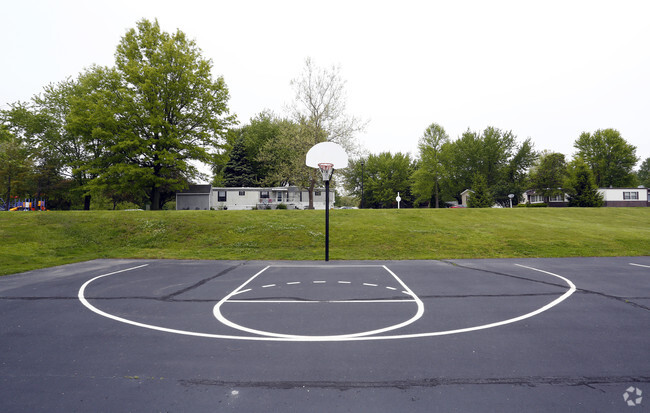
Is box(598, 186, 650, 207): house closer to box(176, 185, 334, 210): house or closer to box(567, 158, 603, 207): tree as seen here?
box(567, 158, 603, 207): tree

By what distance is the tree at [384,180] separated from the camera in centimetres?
6744

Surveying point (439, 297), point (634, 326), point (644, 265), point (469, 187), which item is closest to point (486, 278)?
point (439, 297)

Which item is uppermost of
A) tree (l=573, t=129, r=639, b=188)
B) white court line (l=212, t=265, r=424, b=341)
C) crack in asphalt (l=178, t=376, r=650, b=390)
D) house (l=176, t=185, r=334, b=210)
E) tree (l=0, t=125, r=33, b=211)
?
tree (l=573, t=129, r=639, b=188)

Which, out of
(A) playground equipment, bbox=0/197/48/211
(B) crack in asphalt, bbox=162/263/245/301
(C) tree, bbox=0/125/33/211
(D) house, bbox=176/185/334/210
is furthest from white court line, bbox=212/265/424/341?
(A) playground equipment, bbox=0/197/48/211

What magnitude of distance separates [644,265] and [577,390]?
1168 centimetres

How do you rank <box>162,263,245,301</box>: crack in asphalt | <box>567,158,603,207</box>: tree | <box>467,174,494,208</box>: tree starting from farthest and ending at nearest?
<box>467,174,494,208</box>: tree → <box>567,158,603,207</box>: tree → <box>162,263,245,301</box>: crack in asphalt

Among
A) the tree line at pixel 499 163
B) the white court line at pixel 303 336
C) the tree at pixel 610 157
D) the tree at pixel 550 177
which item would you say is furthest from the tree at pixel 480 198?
the white court line at pixel 303 336

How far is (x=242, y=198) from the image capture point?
43281 mm

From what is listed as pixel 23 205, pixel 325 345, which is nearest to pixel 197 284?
pixel 325 345

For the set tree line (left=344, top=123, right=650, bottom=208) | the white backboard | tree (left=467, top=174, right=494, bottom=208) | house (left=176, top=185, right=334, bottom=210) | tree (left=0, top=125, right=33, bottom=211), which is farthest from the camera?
tree line (left=344, top=123, right=650, bottom=208)

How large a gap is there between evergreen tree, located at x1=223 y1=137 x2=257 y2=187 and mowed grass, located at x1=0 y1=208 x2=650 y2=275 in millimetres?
29781

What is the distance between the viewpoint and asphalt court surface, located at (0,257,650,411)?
120 inches

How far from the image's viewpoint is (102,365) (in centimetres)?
370

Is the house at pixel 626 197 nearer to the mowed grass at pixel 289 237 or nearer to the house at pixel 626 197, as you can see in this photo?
the house at pixel 626 197
